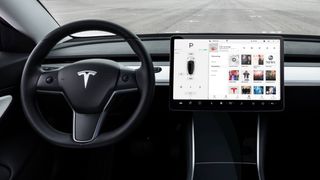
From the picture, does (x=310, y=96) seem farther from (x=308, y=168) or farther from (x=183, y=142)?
(x=183, y=142)

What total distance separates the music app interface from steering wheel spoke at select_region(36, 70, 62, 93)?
0.62m

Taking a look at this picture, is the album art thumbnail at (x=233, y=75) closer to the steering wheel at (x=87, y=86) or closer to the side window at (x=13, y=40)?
the steering wheel at (x=87, y=86)

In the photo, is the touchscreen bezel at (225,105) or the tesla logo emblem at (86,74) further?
the touchscreen bezel at (225,105)

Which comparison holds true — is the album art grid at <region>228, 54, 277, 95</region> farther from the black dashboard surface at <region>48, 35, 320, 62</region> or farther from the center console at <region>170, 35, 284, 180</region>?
the black dashboard surface at <region>48, 35, 320, 62</region>

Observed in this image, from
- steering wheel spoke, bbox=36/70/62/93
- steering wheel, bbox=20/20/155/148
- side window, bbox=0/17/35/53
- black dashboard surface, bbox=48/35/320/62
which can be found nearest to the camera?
steering wheel, bbox=20/20/155/148

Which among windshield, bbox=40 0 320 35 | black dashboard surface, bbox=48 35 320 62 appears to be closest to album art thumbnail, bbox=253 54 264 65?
black dashboard surface, bbox=48 35 320 62

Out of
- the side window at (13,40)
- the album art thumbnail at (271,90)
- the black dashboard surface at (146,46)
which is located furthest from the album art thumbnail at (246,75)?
the side window at (13,40)

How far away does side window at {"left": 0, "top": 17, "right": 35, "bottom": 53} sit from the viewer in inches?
121

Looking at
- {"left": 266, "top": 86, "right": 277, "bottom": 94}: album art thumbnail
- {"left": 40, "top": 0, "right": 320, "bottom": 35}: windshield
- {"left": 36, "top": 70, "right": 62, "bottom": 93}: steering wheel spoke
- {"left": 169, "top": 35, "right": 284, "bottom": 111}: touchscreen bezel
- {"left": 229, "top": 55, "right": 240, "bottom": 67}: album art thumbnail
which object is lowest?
{"left": 169, "top": 35, "right": 284, "bottom": 111}: touchscreen bezel

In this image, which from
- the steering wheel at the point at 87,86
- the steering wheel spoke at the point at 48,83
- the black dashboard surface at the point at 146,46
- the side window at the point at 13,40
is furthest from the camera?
the black dashboard surface at the point at 146,46

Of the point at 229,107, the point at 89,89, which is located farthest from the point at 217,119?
the point at 89,89

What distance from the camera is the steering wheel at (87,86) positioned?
91.0 inches

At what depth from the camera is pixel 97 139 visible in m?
2.30

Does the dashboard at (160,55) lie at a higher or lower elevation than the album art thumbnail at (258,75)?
higher
